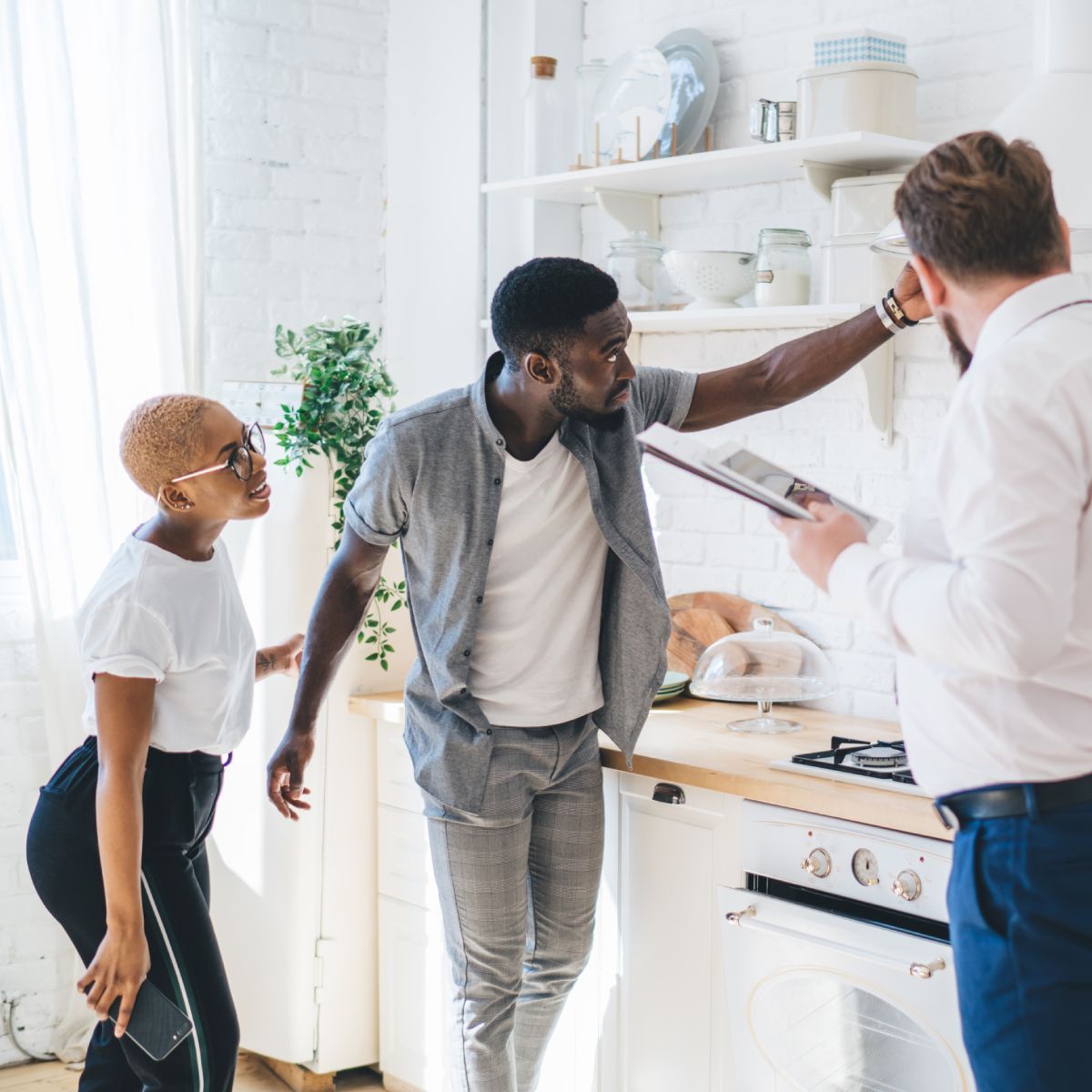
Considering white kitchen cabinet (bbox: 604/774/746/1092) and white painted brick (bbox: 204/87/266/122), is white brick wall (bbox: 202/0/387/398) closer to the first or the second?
white painted brick (bbox: 204/87/266/122)

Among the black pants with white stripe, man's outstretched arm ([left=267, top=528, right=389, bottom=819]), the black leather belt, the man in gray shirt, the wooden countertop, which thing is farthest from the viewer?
man's outstretched arm ([left=267, top=528, right=389, bottom=819])

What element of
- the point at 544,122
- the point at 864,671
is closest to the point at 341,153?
the point at 544,122

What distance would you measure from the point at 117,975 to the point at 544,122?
2005 millimetres

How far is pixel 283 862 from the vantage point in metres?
2.84

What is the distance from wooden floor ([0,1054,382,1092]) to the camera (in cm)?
291

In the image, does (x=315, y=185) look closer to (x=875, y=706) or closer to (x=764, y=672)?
(x=764, y=672)

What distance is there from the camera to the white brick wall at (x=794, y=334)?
8.23ft

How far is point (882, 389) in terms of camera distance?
260 centimetres

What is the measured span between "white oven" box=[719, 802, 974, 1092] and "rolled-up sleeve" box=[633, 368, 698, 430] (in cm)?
66

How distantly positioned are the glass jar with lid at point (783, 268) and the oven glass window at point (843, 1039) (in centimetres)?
123

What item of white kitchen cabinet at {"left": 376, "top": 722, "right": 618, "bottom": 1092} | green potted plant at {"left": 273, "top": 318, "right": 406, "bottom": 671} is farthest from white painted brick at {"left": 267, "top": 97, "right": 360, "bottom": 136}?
white kitchen cabinet at {"left": 376, "top": 722, "right": 618, "bottom": 1092}

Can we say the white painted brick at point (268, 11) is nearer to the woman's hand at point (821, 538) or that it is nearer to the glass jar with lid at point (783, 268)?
the glass jar with lid at point (783, 268)

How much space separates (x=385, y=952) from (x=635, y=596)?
3.83ft

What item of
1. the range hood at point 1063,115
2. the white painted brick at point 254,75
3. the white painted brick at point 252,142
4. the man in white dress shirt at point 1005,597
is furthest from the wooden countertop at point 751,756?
the white painted brick at point 254,75
